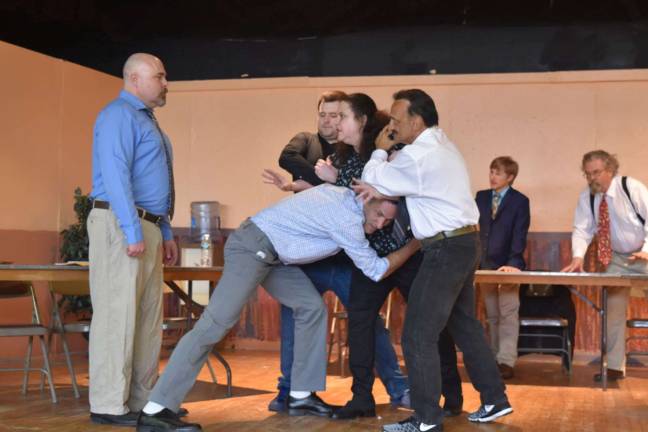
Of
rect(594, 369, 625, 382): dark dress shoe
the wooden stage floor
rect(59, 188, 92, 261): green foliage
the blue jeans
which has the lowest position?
rect(594, 369, 625, 382): dark dress shoe

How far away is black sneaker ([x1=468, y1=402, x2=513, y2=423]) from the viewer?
4.48 metres

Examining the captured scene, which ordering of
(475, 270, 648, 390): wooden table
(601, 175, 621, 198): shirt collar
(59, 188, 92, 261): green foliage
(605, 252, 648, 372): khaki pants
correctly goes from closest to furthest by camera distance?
(475, 270, 648, 390): wooden table
(605, 252, 648, 372): khaki pants
(601, 175, 621, 198): shirt collar
(59, 188, 92, 261): green foliage

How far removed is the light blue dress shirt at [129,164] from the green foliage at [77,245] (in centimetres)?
332

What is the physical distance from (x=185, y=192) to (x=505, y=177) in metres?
3.35

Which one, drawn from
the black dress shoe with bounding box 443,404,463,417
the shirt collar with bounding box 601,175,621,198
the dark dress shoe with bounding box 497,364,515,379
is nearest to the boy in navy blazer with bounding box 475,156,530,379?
the dark dress shoe with bounding box 497,364,515,379

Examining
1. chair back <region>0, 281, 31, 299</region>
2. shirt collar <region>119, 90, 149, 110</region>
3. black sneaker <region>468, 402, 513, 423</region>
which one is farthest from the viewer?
chair back <region>0, 281, 31, 299</region>

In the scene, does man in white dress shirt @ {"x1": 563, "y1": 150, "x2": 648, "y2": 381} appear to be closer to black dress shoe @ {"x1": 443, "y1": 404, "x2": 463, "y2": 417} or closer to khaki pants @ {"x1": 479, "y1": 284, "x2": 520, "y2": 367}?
khaki pants @ {"x1": 479, "y1": 284, "x2": 520, "y2": 367}

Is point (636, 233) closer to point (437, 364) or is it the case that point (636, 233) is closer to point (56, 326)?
point (437, 364)

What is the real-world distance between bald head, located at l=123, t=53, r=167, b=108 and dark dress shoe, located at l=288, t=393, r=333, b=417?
168cm

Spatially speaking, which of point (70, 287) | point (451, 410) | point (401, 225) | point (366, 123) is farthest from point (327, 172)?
point (70, 287)

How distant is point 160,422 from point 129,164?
4.00 feet

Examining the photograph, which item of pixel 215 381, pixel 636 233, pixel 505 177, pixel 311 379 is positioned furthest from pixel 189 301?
pixel 636 233

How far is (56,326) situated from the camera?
5.70 metres

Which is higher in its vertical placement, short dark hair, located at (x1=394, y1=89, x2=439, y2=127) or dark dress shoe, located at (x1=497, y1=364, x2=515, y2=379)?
short dark hair, located at (x1=394, y1=89, x2=439, y2=127)
